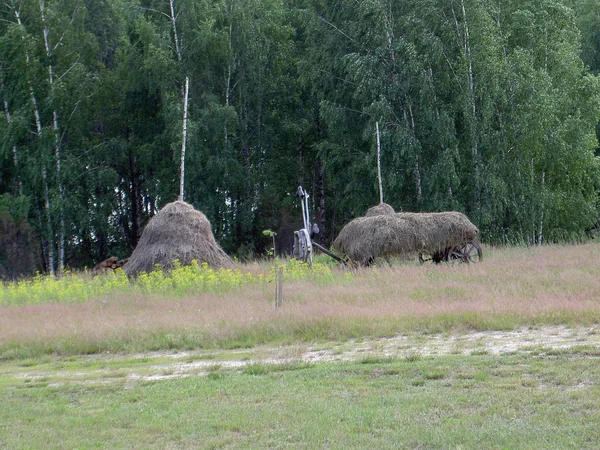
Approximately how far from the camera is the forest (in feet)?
115

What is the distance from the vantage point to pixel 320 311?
14.9 m

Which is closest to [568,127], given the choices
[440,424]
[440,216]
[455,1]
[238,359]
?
[455,1]

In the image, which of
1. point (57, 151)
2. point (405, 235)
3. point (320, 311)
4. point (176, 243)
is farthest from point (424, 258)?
point (57, 151)

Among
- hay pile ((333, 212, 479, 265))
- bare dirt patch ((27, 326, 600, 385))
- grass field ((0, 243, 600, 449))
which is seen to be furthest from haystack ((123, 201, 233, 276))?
bare dirt patch ((27, 326, 600, 385))

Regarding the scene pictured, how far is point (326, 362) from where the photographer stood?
11.1m

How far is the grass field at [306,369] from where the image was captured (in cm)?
722

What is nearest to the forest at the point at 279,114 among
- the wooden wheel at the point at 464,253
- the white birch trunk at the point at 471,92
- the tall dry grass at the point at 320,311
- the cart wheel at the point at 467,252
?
the white birch trunk at the point at 471,92

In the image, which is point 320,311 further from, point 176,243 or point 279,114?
point 279,114

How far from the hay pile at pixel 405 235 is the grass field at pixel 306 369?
3.13 m

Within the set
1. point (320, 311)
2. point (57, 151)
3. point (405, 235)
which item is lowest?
point (320, 311)

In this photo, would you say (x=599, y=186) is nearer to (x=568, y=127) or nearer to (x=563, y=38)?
(x=568, y=127)

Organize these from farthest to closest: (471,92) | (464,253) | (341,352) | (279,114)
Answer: (279,114)
(471,92)
(464,253)
(341,352)

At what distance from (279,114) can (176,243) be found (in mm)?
20348

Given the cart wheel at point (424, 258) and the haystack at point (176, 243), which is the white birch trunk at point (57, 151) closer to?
the haystack at point (176, 243)
